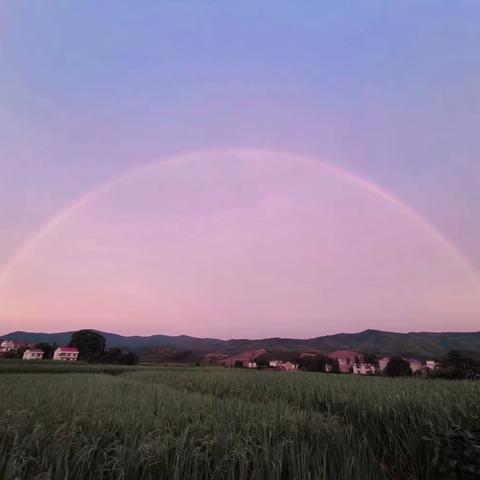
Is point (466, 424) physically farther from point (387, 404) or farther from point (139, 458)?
point (139, 458)

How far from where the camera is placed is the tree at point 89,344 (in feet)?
332

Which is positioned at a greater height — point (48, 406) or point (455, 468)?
point (48, 406)

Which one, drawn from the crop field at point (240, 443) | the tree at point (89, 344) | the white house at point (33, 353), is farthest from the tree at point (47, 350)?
the crop field at point (240, 443)

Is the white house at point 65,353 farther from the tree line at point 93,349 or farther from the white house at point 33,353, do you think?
the tree line at point 93,349

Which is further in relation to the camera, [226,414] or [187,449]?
[226,414]

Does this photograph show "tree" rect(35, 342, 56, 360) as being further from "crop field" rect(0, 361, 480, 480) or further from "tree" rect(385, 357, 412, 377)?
"crop field" rect(0, 361, 480, 480)

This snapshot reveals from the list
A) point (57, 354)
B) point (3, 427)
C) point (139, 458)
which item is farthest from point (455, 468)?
point (57, 354)

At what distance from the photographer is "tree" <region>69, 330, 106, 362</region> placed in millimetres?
101188

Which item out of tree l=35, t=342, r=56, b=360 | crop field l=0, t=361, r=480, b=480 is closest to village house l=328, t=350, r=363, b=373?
crop field l=0, t=361, r=480, b=480

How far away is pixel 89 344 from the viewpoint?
102375 millimetres

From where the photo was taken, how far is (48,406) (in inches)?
286

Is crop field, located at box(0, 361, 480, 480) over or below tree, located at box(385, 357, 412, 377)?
below

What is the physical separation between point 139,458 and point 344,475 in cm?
213

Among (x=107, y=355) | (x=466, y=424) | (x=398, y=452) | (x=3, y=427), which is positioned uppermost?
(x=107, y=355)
